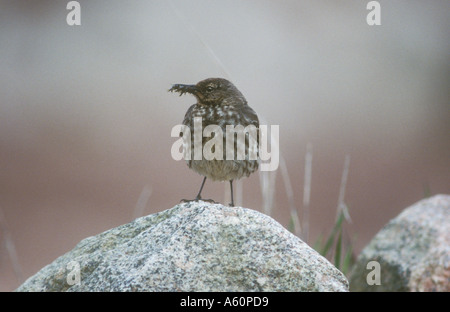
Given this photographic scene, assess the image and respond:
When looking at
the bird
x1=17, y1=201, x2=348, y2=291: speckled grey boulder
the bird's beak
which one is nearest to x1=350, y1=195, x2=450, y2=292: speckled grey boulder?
the bird

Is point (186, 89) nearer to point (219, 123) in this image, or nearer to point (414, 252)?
point (219, 123)

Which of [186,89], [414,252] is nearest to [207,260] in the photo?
[186,89]

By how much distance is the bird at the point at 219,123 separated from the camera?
10.4ft

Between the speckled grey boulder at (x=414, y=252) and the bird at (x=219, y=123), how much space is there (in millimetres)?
1276

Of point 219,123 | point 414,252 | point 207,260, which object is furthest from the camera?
point 414,252

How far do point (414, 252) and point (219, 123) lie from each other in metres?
1.67

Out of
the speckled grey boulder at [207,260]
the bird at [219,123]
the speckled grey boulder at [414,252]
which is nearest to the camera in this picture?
the speckled grey boulder at [207,260]

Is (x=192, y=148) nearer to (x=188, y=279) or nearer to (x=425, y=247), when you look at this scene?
(x=188, y=279)

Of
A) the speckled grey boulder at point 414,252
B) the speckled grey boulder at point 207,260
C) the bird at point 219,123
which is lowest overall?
the speckled grey boulder at point 414,252

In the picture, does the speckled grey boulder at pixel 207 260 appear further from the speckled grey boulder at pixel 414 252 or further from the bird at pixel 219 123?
the speckled grey boulder at pixel 414 252

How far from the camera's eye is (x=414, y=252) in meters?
3.82

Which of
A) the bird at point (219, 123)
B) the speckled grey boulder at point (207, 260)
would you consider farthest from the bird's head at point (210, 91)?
the speckled grey boulder at point (207, 260)
